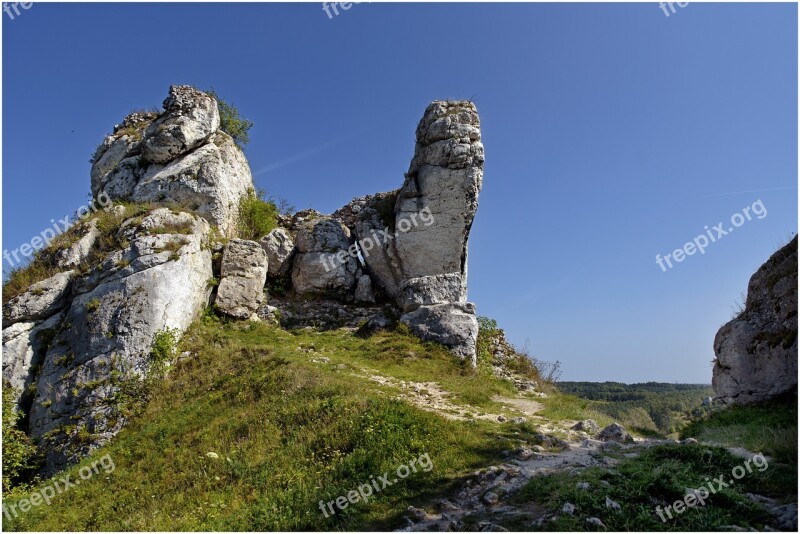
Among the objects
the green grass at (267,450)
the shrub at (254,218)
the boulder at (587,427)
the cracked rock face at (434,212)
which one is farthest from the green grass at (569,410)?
the shrub at (254,218)

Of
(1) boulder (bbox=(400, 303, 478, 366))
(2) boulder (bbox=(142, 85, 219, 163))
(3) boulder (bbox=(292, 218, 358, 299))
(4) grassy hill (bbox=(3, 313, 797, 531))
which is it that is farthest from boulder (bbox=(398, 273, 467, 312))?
(2) boulder (bbox=(142, 85, 219, 163))

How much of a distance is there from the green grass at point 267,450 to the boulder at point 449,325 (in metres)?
2.89

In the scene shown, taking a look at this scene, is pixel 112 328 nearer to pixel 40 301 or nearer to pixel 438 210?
pixel 40 301

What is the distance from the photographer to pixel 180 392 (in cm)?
1458

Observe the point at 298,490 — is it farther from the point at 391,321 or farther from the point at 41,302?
the point at 41,302

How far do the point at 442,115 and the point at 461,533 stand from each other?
2112cm

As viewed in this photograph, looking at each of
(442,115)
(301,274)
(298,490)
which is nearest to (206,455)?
(298,490)

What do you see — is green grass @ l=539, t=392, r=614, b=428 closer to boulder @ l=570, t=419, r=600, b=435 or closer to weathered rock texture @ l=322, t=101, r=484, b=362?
boulder @ l=570, t=419, r=600, b=435

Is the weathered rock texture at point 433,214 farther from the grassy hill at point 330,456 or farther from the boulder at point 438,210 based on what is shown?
the grassy hill at point 330,456

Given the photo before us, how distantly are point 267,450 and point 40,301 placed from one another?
12469 millimetres

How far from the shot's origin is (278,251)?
77.4 ft

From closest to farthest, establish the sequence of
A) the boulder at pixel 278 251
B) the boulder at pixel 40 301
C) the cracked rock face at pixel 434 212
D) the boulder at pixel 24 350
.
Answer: the boulder at pixel 24 350 → the boulder at pixel 40 301 → the cracked rock face at pixel 434 212 → the boulder at pixel 278 251

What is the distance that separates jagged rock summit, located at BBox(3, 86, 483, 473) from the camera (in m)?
14.9

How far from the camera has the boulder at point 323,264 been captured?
22797mm
